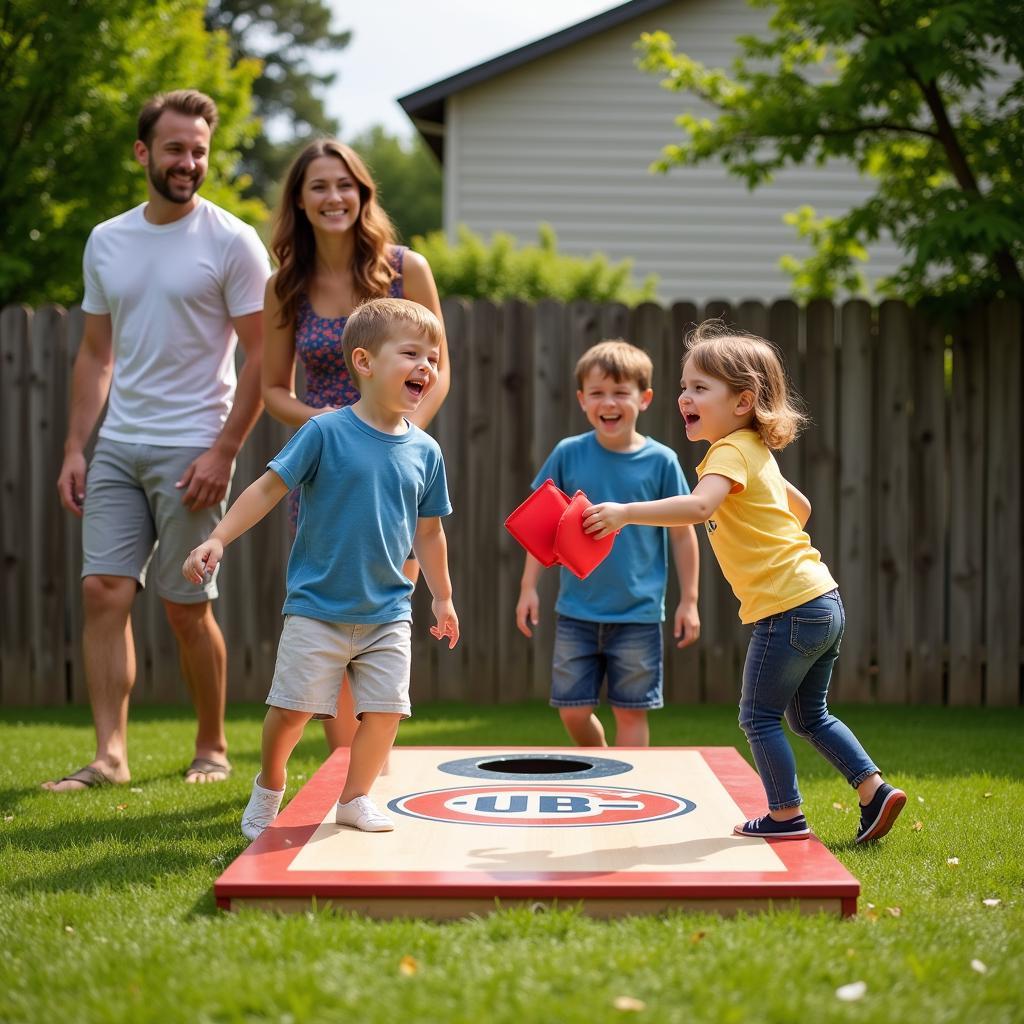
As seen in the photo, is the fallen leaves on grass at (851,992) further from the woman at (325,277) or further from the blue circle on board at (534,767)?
the woman at (325,277)

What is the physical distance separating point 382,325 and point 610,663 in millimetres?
1950

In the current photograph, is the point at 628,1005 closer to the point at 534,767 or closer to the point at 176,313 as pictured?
the point at 534,767

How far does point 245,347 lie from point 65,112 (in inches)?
263

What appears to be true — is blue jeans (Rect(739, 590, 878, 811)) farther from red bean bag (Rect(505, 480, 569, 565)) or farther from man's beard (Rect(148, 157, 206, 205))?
man's beard (Rect(148, 157, 206, 205))

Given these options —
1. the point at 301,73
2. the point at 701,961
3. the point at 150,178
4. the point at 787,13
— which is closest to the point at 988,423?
the point at 787,13

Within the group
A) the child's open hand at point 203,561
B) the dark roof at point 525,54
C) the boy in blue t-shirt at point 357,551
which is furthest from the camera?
the dark roof at point 525,54

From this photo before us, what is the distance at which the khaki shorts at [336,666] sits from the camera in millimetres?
3703

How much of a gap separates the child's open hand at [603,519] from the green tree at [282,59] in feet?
89.7

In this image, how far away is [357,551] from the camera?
3.73m

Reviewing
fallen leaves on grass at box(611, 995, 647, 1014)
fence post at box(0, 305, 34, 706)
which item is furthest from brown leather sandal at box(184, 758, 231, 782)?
fallen leaves on grass at box(611, 995, 647, 1014)

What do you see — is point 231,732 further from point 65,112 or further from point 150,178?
point 65,112

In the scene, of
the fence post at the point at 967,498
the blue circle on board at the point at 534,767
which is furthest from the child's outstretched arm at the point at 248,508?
the fence post at the point at 967,498

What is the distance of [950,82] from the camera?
7.14 meters

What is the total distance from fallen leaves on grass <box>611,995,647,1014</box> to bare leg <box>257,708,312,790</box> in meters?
1.53
